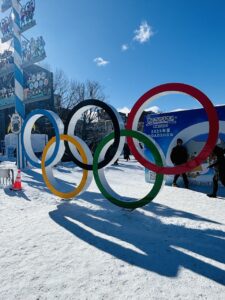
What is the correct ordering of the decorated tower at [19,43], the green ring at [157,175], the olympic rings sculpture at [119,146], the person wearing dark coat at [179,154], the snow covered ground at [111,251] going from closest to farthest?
the snow covered ground at [111,251] → the olympic rings sculpture at [119,146] → the green ring at [157,175] → the person wearing dark coat at [179,154] → the decorated tower at [19,43]

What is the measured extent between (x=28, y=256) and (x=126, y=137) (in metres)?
3.59

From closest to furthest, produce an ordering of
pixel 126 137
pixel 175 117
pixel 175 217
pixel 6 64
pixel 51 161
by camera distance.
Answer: pixel 175 217 → pixel 126 137 → pixel 51 161 → pixel 175 117 → pixel 6 64

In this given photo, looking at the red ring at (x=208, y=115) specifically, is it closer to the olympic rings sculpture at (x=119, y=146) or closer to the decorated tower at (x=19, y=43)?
the olympic rings sculpture at (x=119, y=146)

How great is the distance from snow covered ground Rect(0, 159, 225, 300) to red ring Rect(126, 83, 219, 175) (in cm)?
114

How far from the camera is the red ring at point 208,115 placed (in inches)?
217

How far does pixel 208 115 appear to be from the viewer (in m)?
5.59

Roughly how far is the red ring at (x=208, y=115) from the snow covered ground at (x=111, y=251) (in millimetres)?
1140

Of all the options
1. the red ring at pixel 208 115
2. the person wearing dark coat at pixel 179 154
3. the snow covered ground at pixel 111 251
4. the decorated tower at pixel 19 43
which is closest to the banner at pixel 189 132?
the person wearing dark coat at pixel 179 154

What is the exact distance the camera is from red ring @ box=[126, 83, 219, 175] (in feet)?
18.1

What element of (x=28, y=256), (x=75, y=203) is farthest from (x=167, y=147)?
(x=28, y=256)

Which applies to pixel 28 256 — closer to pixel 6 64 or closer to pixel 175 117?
pixel 175 117

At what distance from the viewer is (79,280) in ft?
10.8

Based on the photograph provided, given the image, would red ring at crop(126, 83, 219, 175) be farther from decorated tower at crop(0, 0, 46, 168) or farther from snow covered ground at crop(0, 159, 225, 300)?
decorated tower at crop(0, 0, 46, 168)

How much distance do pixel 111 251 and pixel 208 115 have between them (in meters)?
3.57
